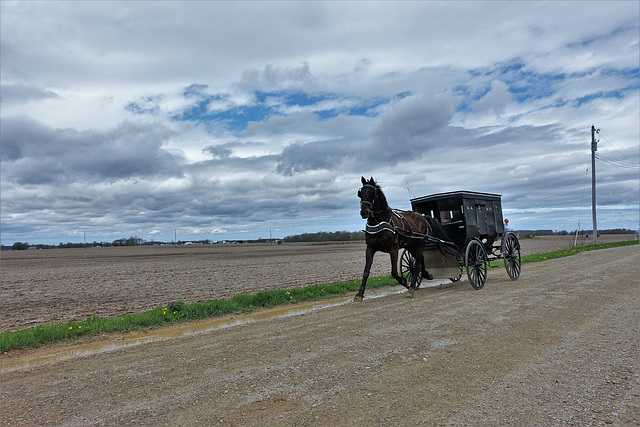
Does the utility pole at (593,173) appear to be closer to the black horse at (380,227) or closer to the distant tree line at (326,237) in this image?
the black horse at (380,227)

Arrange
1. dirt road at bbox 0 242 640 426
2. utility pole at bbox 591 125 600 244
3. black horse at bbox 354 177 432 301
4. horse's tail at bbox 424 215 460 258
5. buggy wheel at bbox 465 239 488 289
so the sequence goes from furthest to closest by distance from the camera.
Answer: utility pole at bbox 591 125 600 244, horse's tail at bbox 424 215 460 258, buggy wheel at bbox 465 239 488 289, black horse at bbox 354 177 432 301, dirt road at bbox 0 242 640 426

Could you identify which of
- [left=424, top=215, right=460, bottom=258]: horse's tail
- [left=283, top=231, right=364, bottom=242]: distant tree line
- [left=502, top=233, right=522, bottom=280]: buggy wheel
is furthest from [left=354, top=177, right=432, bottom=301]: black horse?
[left=283, top=231, right=364, bottom=242]: distant tree line

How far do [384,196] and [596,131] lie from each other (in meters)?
44.3

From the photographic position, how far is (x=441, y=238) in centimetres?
1283

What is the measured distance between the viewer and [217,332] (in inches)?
304

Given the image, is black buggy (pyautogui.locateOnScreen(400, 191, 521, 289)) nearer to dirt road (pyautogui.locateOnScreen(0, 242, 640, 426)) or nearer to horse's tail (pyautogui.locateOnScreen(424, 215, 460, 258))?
horse's tail (pyautogui.locateOnScreen(424, 215, 460, 258))

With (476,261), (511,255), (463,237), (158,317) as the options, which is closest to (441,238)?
(463,237)

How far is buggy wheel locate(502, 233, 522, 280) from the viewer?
45.5ft

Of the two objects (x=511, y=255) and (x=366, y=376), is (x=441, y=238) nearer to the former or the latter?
(x=511, y=255)

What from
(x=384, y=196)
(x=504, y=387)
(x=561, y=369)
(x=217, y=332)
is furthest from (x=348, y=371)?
(x=384, y=196)

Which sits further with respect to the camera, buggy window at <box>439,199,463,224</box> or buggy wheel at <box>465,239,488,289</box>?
buggy window at <box>439,199,463,224</box>

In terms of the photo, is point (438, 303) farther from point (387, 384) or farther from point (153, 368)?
point (153, 368)

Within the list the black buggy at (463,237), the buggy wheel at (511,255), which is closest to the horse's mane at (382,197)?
the black buggy at (463,237)

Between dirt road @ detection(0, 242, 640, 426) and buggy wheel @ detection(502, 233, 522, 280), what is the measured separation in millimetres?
5934
